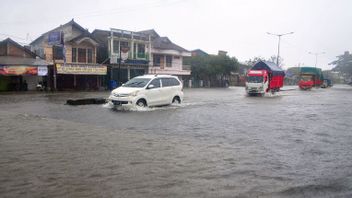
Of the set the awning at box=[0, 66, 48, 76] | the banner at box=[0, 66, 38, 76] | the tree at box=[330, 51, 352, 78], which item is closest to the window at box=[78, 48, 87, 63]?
the awning at box=[0, 66, 48, 76]

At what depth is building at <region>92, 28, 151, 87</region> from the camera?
1800 inches

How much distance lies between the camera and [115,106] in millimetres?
18422

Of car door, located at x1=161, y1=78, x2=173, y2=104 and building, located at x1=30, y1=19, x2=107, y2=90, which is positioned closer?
car door, located at x1=161, y1=78, x2=173, y2=104

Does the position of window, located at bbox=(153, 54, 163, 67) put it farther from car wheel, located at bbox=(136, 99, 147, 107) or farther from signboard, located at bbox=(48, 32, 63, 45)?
car wheel, located at bbox=(136, 99, 147, 107)

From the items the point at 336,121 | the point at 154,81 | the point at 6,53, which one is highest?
the point at 6,53

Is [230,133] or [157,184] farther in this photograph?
[230,133]

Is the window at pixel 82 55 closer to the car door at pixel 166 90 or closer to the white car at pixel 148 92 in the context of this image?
the white car at pixel 148 92

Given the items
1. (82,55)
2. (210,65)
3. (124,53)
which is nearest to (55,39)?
(82,55)

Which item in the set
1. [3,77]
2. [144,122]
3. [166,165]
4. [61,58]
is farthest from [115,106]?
[61,58]

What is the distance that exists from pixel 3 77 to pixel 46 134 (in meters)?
29.3

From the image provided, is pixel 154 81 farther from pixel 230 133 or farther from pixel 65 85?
pixel 65 85

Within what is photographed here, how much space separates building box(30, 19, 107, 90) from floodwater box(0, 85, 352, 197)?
26528mm

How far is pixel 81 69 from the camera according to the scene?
1590 inches

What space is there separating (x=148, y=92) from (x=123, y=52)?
26.9 m
